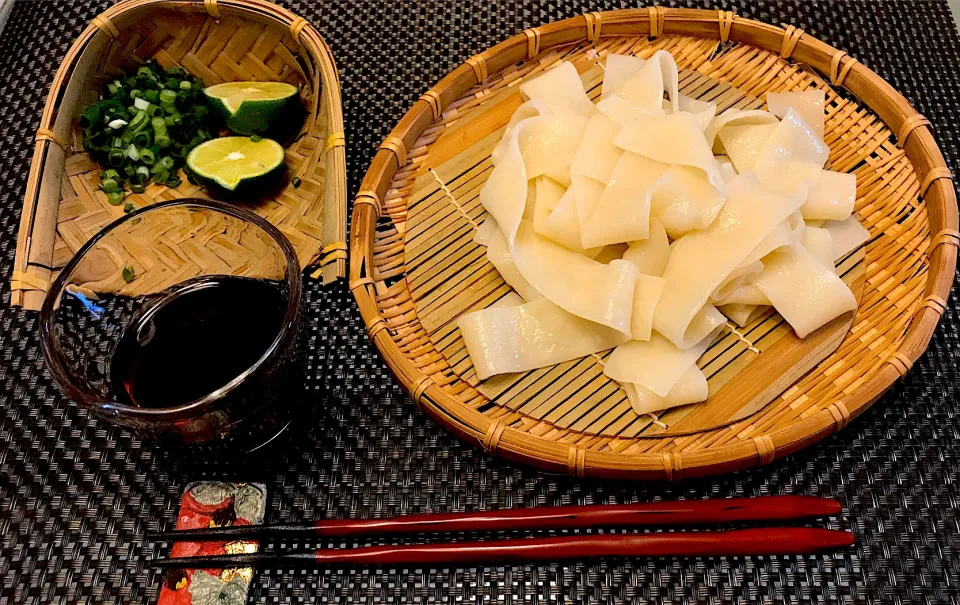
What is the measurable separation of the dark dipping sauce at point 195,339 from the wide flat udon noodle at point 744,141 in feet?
3.22

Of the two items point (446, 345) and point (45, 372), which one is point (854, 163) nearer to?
point (446, 345)

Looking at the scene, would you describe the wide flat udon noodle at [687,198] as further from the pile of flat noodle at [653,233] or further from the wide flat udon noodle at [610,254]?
the wide flat udon noodle at [610,254]

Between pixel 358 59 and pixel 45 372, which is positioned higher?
pixel 358 59

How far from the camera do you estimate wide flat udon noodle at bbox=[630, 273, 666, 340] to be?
55.5 inches

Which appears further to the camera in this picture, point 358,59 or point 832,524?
point 358,59

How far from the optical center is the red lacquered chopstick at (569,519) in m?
1.27

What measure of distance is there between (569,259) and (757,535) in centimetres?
61

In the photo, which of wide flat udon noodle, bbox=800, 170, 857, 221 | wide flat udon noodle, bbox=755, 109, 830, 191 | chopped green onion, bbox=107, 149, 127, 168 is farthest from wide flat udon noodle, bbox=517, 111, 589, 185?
chopped green onion, bbox=107, 149, 127, 168

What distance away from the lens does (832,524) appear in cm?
130

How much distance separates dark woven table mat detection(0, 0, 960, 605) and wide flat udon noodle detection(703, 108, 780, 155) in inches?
21.2

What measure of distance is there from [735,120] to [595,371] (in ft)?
2.04

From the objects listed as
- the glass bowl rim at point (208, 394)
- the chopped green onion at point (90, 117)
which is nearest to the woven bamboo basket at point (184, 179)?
the chopped green onion at point (90, 117)

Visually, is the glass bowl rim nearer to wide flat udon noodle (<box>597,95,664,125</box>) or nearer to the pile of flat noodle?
the pile of flat noodle

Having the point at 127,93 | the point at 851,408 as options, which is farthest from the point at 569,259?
the point at 127,93
